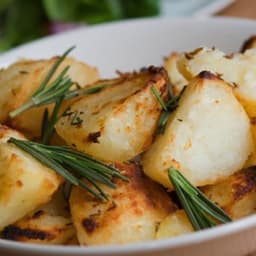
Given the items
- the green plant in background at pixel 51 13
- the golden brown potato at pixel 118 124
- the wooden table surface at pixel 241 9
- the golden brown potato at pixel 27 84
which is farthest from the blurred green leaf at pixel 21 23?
the golden brown potato at pixel 118 124

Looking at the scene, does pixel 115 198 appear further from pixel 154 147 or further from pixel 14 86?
pixel 14 86

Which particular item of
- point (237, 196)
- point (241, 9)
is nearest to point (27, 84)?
point (237, 196)

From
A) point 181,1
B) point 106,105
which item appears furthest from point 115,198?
point 181,1

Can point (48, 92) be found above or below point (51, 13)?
above

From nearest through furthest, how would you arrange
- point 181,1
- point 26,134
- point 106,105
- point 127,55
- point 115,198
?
point 115,198
point 106,105
point 26,134
point 127,55
point 181,1

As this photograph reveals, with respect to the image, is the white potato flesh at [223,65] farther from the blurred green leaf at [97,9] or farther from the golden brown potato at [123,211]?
the blurred green leaf at [97,9]

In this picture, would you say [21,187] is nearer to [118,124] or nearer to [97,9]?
[118,124]
